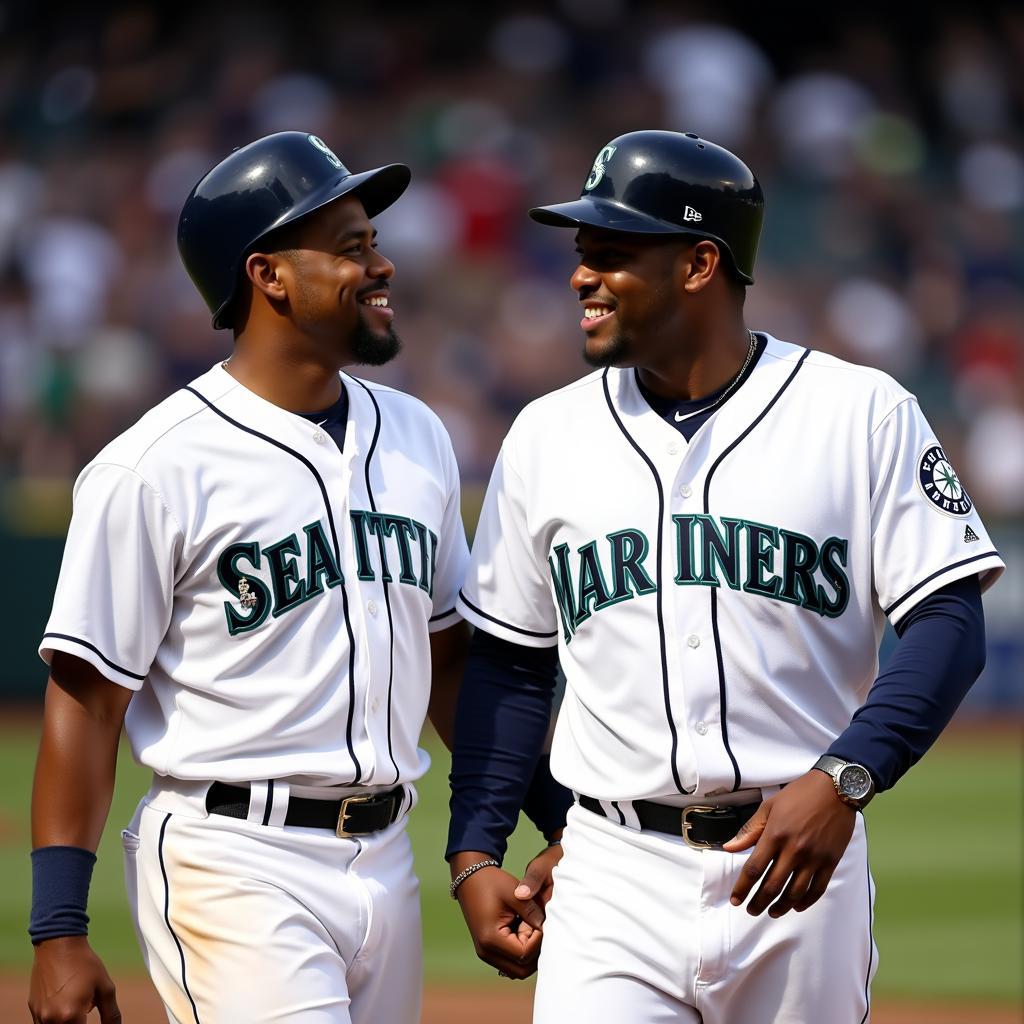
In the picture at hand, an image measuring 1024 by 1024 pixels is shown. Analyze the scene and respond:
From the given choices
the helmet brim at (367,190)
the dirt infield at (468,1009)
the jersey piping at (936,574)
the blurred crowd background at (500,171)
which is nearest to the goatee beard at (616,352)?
the helmet brim at (367,190)

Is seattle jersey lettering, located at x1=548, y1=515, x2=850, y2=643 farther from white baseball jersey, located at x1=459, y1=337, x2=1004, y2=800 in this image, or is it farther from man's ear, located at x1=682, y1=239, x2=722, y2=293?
man's ear, located at x1=682, y1=239, x2=722, y2=293

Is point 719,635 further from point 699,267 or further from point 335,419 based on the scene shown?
point 335,419

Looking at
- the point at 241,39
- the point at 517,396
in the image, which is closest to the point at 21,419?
the point at 517,396

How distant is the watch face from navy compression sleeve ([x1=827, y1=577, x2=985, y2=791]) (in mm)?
15

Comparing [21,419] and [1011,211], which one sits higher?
[1011,211]

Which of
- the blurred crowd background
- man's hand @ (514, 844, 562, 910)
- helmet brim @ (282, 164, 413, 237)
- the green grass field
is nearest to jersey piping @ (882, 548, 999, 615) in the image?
man's hand @ (514, 844, 562, 910)

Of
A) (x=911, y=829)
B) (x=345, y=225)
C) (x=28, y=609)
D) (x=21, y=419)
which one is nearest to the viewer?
(x=345, y=225)

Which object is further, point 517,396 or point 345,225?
point 517,396

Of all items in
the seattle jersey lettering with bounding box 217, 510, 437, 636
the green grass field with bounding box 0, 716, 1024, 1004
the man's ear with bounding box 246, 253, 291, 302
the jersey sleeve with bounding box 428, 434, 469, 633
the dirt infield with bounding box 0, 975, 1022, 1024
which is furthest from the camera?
the green grass field with bounding box 0, 716, 1024, 1004

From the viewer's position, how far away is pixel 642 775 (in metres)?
2.72

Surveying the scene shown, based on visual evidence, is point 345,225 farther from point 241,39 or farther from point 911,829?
point 241,39

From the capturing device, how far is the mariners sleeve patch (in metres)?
2.72

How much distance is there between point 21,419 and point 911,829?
6.41 meters

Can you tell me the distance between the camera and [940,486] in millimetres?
2734
